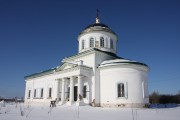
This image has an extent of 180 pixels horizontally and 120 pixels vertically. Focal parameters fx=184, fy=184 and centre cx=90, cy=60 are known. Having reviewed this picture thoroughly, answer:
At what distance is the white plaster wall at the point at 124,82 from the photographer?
72.9 ft

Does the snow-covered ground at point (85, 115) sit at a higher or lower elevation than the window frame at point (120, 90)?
lower

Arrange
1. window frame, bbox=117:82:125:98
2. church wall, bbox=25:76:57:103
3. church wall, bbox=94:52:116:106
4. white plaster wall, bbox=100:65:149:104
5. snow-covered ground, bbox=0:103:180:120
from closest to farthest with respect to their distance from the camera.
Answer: snow-covered ground, bbox=0:103:180:120 < white plaster wall, bbox=100:65:149:104 < window frame, bbox=117:82:125:98 < church wall, bbox=94:52:116:106 < church wall, bbox=25:76:57:103

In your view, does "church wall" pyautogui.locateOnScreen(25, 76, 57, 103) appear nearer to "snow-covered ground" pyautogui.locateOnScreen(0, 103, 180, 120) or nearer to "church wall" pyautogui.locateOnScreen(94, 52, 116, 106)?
"church wall" pyautogui.locateOnScreen(94, 52, 116, 106)

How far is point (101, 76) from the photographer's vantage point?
24.3 m

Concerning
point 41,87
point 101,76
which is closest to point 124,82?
point 101,76

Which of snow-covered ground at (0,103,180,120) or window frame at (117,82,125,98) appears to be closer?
snow-covered ground at (0,103,180,120)

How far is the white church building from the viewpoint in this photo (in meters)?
22.5

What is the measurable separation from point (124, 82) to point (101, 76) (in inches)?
130

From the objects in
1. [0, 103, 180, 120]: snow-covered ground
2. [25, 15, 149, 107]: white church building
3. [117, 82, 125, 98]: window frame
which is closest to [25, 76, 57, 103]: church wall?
[25, 15, 149, 107]: white church building

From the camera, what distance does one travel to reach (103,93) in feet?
77.5

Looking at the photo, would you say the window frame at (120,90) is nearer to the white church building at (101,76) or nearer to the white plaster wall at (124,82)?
the white church building at (101,76)

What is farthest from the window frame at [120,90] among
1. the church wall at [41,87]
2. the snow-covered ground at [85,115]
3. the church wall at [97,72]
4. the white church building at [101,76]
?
the church wall at [41,87]

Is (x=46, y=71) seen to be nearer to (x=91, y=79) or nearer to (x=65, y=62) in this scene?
(x=65, y=62)

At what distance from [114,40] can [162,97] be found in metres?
21.0
